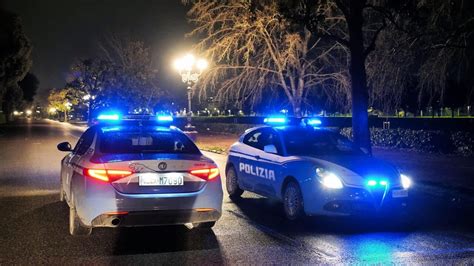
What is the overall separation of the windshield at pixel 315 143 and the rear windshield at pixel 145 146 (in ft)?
6.38

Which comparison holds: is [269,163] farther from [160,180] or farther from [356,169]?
[160,180]

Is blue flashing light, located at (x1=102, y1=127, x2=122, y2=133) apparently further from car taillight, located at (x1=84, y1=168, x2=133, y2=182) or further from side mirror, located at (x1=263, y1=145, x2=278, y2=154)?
side mirror, located at (x1=263, y1=145, x2=278, y2=154)

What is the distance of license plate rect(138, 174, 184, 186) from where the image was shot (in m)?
6.53

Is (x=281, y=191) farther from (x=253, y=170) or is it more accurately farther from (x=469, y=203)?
(x=469, y=203)

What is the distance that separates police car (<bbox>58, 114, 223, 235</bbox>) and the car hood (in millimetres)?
1938

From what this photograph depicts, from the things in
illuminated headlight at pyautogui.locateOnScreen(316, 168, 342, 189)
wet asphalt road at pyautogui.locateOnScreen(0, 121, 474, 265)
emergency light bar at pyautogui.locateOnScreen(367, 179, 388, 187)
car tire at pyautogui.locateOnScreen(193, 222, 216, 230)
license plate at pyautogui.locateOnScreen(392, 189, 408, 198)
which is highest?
illuminated headlight at pyautogui.locateOnScreen(316, 168, 342, 189)

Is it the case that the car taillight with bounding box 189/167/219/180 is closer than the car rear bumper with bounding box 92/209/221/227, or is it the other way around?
the car rear bumper with bounding box 92/209/221/227

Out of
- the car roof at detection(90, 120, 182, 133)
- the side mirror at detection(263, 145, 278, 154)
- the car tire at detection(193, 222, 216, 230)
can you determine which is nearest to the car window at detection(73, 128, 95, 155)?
the car roof at detection(90, 120, 182, 133)

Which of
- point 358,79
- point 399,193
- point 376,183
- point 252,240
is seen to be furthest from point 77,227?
point 358,79

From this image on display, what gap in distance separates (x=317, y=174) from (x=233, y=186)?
9.62 ft

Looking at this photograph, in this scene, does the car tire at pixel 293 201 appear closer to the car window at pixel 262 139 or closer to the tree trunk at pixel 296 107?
the car window at pixel 262 139

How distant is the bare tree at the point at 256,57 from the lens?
23.6 meters

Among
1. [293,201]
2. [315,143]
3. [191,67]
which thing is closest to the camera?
[293,201]

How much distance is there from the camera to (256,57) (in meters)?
26.7
